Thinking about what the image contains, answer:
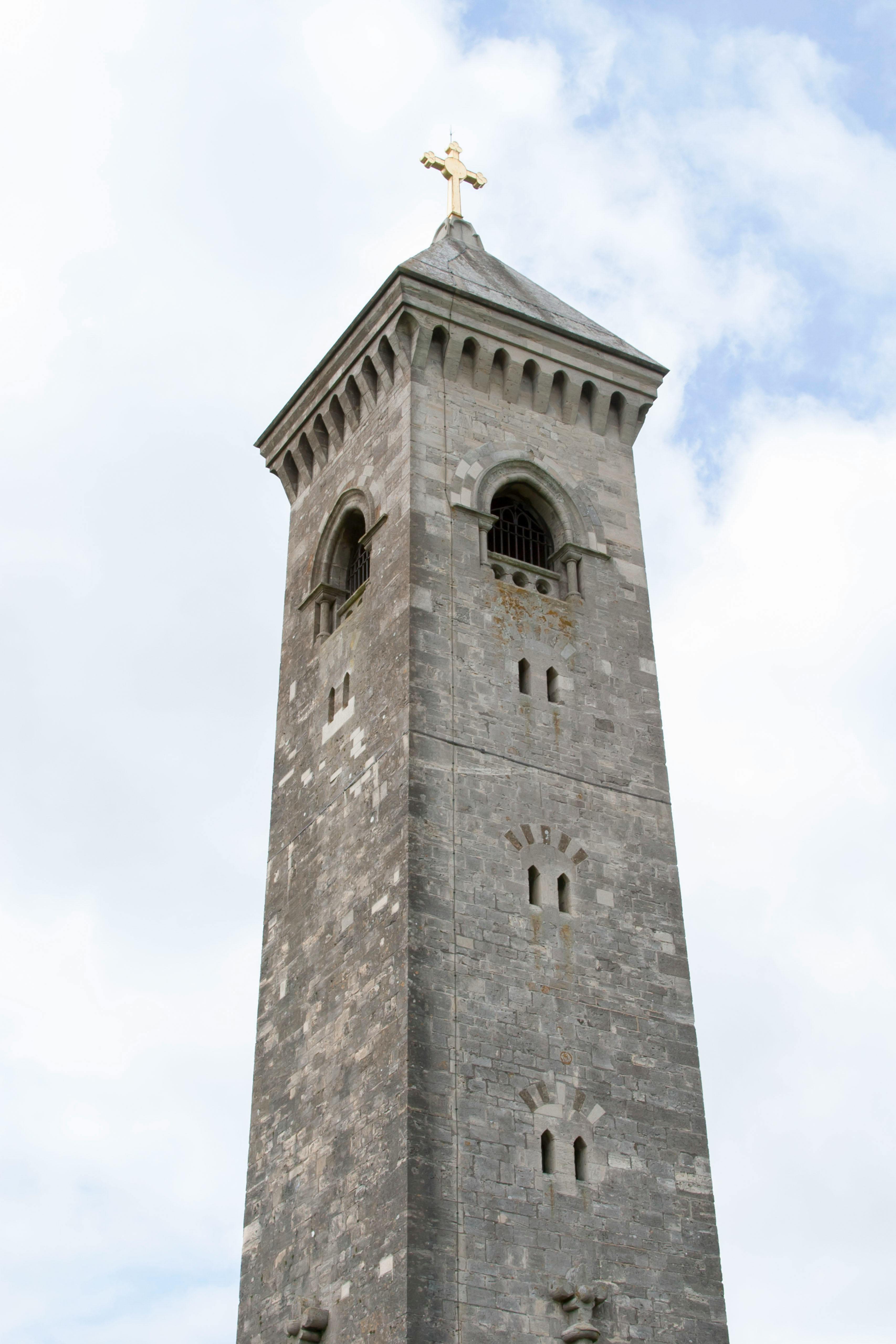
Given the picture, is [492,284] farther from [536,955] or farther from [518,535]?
[536,955]

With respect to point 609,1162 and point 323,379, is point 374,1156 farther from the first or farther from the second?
point 323,379

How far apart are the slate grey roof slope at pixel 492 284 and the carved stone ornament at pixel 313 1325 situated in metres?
18.3

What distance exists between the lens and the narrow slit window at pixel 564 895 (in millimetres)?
25578

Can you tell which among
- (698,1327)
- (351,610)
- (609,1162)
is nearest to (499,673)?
(351,610)

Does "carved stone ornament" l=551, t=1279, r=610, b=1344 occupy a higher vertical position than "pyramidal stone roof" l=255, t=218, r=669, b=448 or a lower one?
lower

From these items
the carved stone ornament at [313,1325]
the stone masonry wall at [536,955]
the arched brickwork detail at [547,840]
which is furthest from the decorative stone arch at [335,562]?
the carved stone ornament at [313,1325]

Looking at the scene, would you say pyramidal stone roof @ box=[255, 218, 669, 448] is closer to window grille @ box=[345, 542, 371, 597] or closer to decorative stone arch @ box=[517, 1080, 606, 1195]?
window grille @ box=[345, 542, 371, 597]

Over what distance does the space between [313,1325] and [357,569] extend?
14.1 meters

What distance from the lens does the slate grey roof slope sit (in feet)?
103

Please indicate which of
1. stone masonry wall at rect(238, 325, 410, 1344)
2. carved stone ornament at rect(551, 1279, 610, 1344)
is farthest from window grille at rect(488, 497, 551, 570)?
carved stone ornament at rect(551, 1279, 610, 1344)

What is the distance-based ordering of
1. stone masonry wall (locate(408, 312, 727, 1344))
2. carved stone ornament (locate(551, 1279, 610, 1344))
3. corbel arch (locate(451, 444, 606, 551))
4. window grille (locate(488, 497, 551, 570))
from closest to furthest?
carved stone ornament (locate(551, 1279, 610, 1344)) → stone masonry wall (locate(408, 312, 727, 1344)) → corbel arch (locate(451, 444, 606, 551)) → window grille (locate(488, 497, 551, 570))

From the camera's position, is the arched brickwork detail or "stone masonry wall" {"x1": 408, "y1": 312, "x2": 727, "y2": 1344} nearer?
"stone masonry wall" {"x1": 408, "y1": 312, "x2": 727, "y2": 1344}

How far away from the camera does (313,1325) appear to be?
74.6 ft

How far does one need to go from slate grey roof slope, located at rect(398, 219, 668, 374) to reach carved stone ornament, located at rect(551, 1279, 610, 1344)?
18.1 meters
